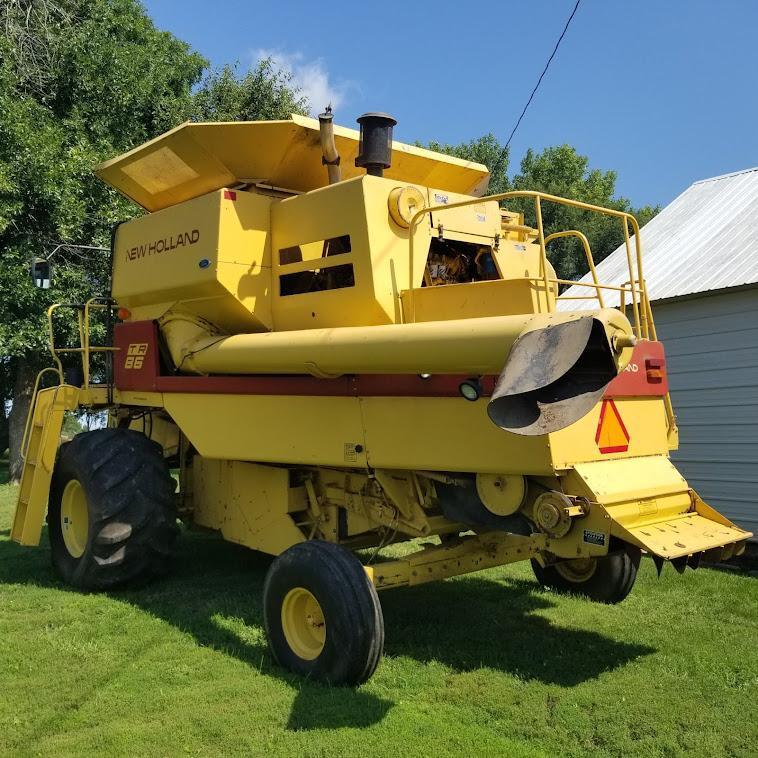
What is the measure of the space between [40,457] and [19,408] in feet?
30.9

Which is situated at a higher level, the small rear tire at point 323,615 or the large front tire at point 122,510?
the large front tire at point 122,510

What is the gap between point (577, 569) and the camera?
6.36 m

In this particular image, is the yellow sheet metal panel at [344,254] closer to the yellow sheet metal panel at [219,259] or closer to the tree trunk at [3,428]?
the yellow sheet metal panel at [219,259]

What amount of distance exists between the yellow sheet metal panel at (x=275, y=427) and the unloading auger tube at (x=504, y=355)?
28cm

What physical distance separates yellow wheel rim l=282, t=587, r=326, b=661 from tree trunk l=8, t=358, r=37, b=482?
40.2 feet

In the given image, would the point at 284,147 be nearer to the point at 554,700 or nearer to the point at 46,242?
the point at 554,700

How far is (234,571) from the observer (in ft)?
23.7

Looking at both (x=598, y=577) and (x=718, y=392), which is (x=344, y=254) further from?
(x=718, y=392)

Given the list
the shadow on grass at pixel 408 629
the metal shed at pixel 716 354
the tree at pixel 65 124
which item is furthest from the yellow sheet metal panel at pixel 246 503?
the tree at pixel 65 124

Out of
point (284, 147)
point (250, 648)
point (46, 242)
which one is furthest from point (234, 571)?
Result: point (46, 242)

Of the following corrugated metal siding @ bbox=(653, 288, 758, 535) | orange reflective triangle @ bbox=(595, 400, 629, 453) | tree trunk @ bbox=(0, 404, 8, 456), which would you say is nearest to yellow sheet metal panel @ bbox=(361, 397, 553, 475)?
orange reflective triangle @ bbox=(595, 400, 629, 453)

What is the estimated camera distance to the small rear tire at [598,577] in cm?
606

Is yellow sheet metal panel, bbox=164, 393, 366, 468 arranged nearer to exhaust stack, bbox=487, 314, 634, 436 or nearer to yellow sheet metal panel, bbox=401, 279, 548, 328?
yellow sheet metal panel, bbox=401, 279, 548, 328

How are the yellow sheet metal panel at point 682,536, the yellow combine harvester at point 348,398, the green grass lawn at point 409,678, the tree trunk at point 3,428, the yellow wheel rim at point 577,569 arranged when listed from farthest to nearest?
the tree trunk at point 3,428 → the yellow wheel rim at point 577,569 → the yellow combine harvester at point 348,398 → the yellow sheet metal panel at point 682,536 → the green grass lawn at point 409,678
